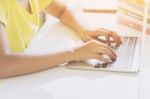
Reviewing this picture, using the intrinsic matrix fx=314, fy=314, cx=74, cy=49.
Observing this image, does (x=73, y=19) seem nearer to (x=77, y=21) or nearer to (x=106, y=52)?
(x=77, y=21)

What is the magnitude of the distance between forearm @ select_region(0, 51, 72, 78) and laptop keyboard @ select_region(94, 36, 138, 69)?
11 cm

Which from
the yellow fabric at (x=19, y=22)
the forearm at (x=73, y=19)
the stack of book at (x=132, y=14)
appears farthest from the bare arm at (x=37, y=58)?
the stack of book at (x=132, y=14)

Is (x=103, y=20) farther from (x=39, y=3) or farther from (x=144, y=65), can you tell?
(x=144, y=65)

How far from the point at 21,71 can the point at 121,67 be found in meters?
0.29

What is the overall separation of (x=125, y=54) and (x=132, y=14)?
0.30 meters

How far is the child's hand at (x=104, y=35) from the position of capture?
1.07 metres

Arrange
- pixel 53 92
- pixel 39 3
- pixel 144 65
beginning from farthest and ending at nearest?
pixel 39 3
pixel 144 65
pixel 53 92

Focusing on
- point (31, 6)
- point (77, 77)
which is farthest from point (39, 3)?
point (77, 77)

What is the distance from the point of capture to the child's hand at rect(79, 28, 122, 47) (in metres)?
1.07

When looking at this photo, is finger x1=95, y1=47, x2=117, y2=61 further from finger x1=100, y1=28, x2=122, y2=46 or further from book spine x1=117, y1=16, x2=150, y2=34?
book spine x1=117, y1=16, x2=150, y2=34

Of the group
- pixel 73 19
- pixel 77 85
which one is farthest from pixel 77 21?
pixel 77 85

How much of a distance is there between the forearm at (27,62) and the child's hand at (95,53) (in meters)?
0.03

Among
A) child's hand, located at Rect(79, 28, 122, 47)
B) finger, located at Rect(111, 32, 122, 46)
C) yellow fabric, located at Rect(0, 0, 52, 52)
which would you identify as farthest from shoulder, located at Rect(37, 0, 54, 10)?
finger, located at Rect(111, 32, 122, 46)

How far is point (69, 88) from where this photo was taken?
85cm
